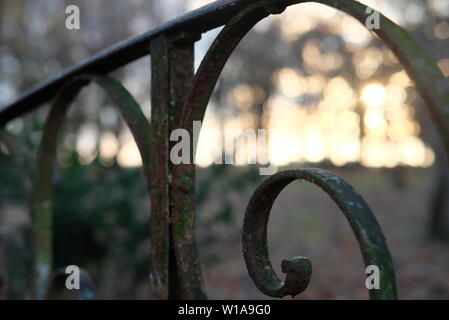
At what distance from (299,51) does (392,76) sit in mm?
11236

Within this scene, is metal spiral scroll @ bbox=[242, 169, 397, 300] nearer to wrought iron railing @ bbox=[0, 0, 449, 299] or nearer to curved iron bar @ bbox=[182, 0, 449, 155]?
wrought iron railing @ bbox=[0, 0, 449, 299]

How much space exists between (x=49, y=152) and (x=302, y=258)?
1.27 m

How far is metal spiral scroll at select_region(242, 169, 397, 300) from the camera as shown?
2.15 ft

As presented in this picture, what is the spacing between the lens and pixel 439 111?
600 millimetres

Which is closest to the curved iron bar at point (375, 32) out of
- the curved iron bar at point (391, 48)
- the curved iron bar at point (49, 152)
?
the curved iron bar at point (391, 48)

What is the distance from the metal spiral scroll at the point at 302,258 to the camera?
0.66 m

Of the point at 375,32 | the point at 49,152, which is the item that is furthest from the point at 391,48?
the point at 49,152

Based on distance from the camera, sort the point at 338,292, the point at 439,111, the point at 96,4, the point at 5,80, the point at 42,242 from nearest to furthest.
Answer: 1. the point at 439,111
2. the point at 42,242
3. the point at 338,292
4. the point at 5,80
5. the point at 96,4

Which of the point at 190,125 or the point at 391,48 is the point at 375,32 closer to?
the point at 391,48

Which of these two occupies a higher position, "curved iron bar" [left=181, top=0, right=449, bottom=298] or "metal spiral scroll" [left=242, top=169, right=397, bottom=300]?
"curved iron bar" [left=181, top=0, right=449, bottom=298]

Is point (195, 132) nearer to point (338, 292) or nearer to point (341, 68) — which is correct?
point (338, 292)

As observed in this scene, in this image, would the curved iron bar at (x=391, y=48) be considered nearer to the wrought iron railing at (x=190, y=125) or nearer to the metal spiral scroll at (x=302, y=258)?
the wrought iron railing at (x=190, y=125)

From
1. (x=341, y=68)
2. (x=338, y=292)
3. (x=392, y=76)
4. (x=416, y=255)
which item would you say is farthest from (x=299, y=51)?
(x=338, y=292)

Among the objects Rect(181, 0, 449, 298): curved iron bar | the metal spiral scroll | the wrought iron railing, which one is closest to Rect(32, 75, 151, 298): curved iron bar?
the wrought iron railing
